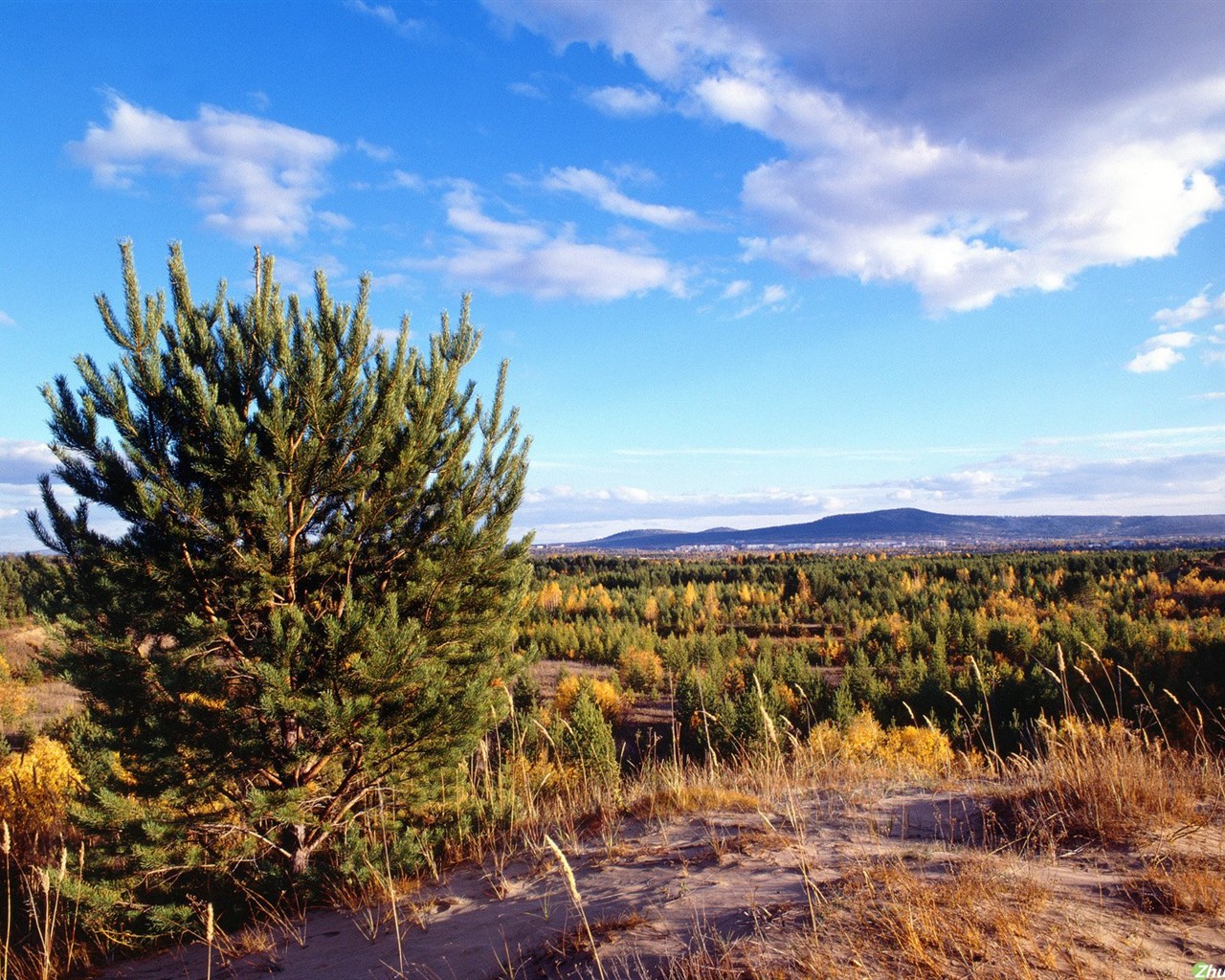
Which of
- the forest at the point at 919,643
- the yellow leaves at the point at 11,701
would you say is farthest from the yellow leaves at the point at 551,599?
the yellow leaves at the point at 11,701

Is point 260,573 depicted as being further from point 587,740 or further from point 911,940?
point 587,740

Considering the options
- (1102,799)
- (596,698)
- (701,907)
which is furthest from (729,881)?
(596,698)

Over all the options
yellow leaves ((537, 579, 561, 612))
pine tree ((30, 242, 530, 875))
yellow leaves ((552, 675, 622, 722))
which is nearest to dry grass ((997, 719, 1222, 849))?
pine tree ((30, 242, 530, 875))

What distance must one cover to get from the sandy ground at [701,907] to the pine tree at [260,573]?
3.33ft

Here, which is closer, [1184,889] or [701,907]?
[1184,889]

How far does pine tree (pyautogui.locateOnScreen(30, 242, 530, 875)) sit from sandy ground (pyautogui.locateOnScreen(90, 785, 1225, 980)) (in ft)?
3.33

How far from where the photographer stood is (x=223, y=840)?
220 inches

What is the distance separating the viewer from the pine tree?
4.81m

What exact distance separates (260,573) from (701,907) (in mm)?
3763

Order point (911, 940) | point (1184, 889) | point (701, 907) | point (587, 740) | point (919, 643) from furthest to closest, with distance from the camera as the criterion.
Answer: point (919, 643) < point (587, 740) < point (701, 907) < point (1184, 889) < point (911, 940)

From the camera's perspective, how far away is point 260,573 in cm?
493

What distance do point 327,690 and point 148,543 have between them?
183cm

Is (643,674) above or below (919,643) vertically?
below

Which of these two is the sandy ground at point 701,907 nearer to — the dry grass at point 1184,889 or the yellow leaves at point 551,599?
the dry grass at point 1184,889
